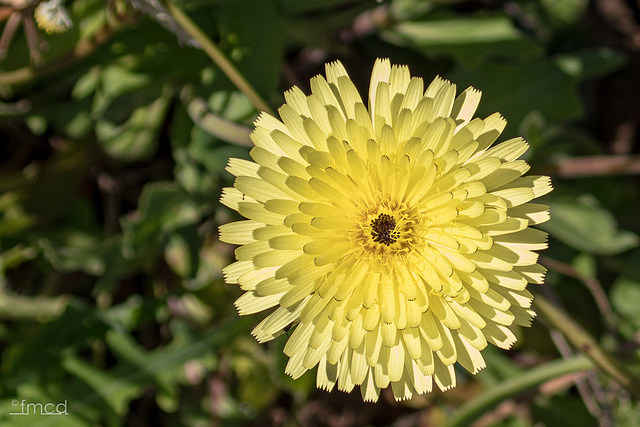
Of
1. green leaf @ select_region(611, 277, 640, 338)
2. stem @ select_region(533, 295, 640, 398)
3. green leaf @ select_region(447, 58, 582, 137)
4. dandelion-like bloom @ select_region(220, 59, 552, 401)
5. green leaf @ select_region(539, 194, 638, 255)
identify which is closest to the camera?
dandelion-like bloom @ select_region(220, 59, 552, 401)

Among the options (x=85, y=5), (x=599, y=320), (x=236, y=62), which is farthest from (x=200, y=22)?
(x=599, y=320)

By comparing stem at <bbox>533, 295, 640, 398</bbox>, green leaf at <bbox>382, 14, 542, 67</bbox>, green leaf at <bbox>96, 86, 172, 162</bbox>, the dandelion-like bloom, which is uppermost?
green leaf at <bbox>96, 86, 172, 162</bbox>

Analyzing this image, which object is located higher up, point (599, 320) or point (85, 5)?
point (85, 5)

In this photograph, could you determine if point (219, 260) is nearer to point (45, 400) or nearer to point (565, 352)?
point (45, 400)

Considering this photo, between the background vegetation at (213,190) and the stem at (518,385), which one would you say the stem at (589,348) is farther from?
the stem at (518,385)

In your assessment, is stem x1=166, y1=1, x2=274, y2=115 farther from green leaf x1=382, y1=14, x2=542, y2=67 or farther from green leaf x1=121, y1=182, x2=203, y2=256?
green leaf x1=382, y1=14, x2=542, y2=67

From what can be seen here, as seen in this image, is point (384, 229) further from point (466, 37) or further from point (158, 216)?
point (466, 37)

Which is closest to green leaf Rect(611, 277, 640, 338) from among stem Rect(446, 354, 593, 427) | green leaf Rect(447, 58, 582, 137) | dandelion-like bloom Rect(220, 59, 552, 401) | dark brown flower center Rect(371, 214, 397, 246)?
stem Rect(446, 354, 593, 427)
